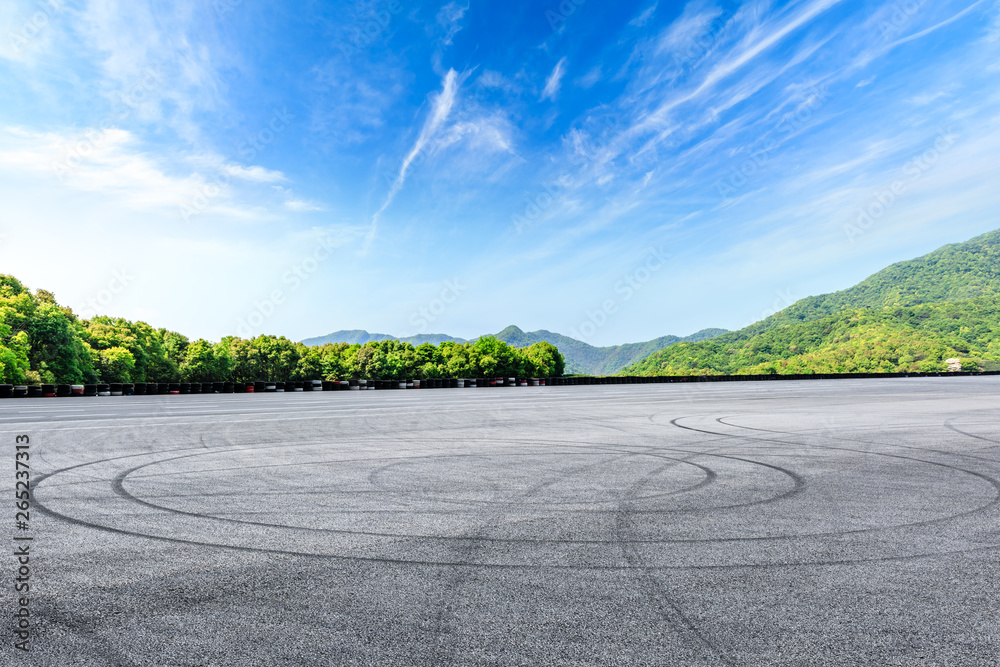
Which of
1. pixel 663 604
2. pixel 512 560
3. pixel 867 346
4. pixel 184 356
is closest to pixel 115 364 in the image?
pixel 184 356

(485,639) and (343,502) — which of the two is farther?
(343,502)

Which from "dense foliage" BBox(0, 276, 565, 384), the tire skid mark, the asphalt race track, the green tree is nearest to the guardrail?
"dense foliage" BBox(0, 276, 565, 384)

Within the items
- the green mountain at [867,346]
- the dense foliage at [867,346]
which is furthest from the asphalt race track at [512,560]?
the dense foliage at [867,346]

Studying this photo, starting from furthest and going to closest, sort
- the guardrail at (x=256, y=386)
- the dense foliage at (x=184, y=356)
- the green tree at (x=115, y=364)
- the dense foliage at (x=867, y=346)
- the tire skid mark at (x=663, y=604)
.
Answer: the dense foliage at (x=867, y=346) < the green tree at (x=115, y=364) < the dense foliage at (x=184, y=356) < the guardrail at (x=256, y=386) < the tire skid mark at (x=663, y=604)

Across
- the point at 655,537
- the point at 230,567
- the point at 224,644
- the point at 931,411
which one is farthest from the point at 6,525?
the point at 931,411

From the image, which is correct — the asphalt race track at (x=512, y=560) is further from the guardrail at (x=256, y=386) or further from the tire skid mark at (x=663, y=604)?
the guardrail at (x=256, y=386)

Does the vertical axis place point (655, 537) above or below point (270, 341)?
below

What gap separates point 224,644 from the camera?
3.13 metres

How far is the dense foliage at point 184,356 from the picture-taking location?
5550 cm

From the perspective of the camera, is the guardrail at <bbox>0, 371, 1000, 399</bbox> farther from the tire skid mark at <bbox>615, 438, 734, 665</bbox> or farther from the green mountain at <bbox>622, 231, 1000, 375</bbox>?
the green mountain at <bbox>622, 231, 1000, 375</bbox>

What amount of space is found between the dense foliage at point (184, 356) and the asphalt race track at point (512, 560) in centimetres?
5399

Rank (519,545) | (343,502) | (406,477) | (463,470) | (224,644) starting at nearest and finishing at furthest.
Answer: (224,644) → (519,545) → (343,502) → (406,477) → (463,470)

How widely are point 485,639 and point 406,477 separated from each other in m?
4.93

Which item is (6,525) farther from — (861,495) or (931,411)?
(931,411)
